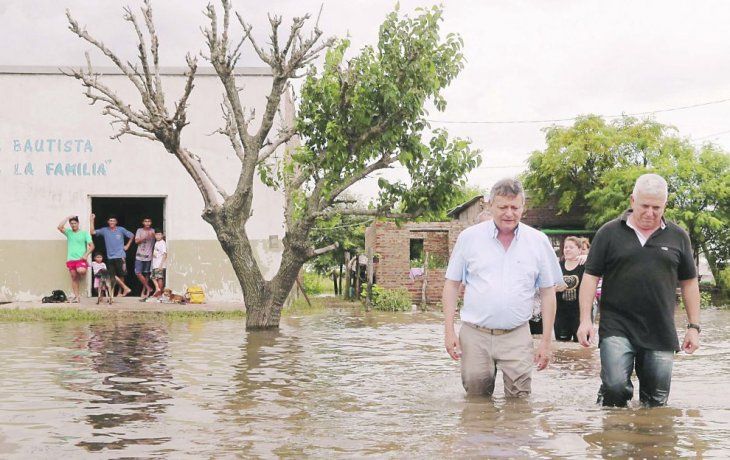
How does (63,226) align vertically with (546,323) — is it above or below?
above

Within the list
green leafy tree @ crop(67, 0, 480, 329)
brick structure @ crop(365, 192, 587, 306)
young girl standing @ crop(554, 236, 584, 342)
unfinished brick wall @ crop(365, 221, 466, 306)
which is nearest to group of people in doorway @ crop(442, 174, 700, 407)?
young girl standing @ crop(554, 236, 584, 342)

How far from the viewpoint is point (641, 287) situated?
669cm

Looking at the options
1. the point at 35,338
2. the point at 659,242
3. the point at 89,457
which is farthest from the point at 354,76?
the point at 89,457

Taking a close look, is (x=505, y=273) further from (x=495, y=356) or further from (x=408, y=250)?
(x=408, y=250)

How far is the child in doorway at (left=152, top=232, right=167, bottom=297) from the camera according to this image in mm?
20328

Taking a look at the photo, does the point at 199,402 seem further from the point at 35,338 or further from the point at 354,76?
the point at 354,76

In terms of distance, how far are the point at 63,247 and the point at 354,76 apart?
862cm

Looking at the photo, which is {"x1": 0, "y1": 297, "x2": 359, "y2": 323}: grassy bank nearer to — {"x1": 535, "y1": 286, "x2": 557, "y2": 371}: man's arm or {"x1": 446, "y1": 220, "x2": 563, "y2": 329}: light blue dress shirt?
{"x1": 446, "y1": 220, "x2": 563, "y2": 329}: light blue dress shirt

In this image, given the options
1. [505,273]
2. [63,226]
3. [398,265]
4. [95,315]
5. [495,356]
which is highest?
[63,226]

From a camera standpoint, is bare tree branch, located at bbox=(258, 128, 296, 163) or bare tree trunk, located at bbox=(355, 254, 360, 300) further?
bare tree trunk, located at bbox=(355, 254, 360, 300)

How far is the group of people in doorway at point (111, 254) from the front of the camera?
20.0m

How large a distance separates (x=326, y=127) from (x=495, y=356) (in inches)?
367

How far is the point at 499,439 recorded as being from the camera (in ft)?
20.1

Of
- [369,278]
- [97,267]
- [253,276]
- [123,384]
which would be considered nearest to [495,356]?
[123,384]
